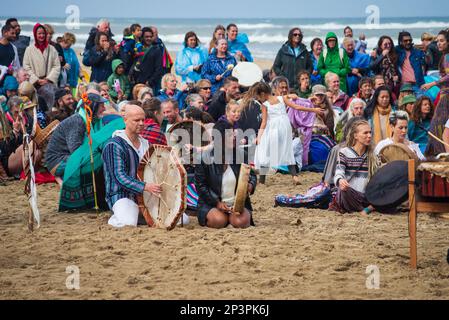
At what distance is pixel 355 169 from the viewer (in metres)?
9.19

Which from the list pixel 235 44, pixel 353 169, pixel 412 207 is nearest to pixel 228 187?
pixel 353 169

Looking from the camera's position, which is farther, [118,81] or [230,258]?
[118,81]

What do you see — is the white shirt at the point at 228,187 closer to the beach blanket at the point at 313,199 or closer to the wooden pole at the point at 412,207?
the beach blanket at the point at 313,199

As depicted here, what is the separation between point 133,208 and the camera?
8383 mm

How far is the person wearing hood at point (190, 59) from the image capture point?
47.4 ft

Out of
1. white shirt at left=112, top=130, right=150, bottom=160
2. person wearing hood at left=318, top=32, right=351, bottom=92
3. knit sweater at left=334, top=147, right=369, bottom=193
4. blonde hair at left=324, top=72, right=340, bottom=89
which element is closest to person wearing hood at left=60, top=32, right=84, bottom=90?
person wearing hood at left=318, top=32, right=351, bottom=92

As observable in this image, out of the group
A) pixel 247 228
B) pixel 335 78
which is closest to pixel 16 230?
pixel 247 228

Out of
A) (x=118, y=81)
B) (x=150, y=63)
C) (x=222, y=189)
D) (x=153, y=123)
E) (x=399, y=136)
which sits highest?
(x=150, y=63)

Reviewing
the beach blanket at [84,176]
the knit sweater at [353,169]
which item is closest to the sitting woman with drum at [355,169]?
the knit sweater at [353,169]

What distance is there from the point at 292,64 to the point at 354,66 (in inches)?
59.3

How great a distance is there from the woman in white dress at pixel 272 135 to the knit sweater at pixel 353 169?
222 centimetres

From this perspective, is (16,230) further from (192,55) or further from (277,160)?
(192,55)

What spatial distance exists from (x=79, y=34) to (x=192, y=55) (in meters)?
33.7

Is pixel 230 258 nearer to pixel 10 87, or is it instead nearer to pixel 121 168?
pixel 121 168
